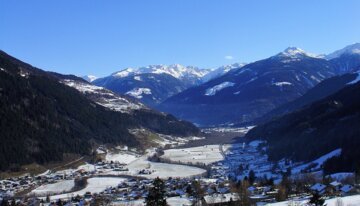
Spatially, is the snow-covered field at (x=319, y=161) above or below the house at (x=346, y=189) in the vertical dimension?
above

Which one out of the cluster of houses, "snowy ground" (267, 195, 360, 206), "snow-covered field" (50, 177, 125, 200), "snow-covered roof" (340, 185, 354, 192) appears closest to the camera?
"snowy ground" (267, 195, 360, 206)

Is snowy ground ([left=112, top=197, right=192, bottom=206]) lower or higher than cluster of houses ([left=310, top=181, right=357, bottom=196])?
lower

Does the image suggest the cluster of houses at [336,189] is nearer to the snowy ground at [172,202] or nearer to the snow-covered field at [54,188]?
the snowy ground at [172,202]

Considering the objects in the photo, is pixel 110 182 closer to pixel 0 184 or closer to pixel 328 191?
pixel 0 184

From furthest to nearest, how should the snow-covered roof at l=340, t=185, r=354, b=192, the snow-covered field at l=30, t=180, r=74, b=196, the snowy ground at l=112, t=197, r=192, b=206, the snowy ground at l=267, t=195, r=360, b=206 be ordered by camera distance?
the snow-covered field at l=30, t=180, r=74, b=196 < the snowy ground at l=112, t=197, r=192, b=206 < the snow-covered roof at l=340, t=185, r=354, b=192 < the snowy ground at l=267, t=195, r=360, b=206

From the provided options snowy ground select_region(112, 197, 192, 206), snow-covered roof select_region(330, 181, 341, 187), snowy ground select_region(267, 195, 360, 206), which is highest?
snow-covered roof select_region(330, 181, 341, 187)

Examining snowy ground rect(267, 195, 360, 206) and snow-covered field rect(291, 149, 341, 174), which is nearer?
snowy ground rect(267, 195, 360, 206)

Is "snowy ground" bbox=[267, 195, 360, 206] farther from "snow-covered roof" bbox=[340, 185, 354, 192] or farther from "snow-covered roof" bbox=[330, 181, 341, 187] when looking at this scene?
"snow-covered roof" bbox=[330, 181, 341, 187]

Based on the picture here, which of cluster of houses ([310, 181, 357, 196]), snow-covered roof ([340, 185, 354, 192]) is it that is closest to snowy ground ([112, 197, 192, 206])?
cluster of houses ([310, 181, 357, 196])

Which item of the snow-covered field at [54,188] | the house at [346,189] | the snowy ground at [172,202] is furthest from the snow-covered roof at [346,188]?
the snow-covered field at [54,188]
